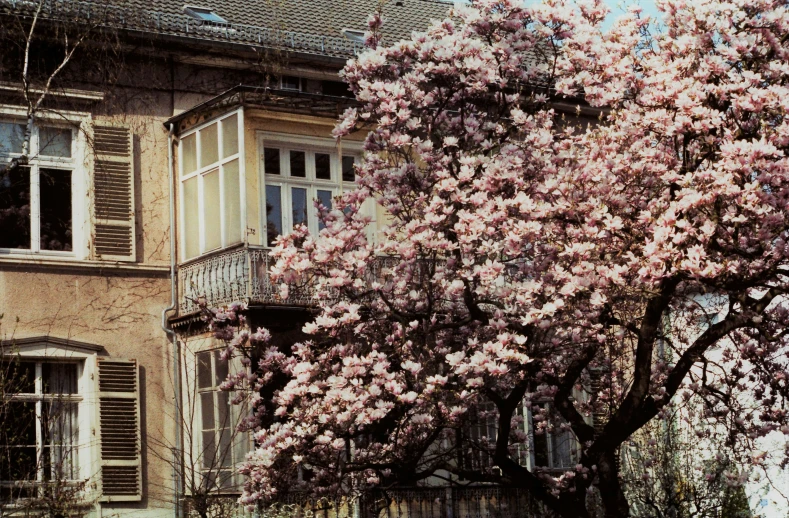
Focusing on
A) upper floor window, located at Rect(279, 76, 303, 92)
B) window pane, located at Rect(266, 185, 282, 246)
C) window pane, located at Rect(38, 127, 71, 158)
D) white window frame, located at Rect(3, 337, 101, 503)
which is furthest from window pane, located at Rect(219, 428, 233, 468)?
upper floor window, located at Rect(279, 76, 303, 92)

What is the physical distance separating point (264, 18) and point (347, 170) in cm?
332

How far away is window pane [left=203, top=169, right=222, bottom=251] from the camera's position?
62.6 feet

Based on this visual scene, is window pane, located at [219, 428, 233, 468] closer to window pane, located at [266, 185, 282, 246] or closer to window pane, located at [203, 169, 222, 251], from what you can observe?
window pane, located at [203, 169, 222, 251]

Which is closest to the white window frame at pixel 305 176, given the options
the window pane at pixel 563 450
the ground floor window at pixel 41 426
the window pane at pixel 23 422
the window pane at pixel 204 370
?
the window pane at pixel 204 370

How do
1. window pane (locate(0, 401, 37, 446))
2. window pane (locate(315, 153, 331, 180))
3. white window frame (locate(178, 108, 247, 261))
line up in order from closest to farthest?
window pane (locate(0, 401, 37, 446)) → white window frame (locate(178, 108, 247, 261)) → window pane (locate(315, 153, 331, 180))

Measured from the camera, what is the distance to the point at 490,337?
14305mm

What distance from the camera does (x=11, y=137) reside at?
61.1ft

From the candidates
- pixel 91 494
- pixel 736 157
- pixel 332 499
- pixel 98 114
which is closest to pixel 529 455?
pixel 332 499

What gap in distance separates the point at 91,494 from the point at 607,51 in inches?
369

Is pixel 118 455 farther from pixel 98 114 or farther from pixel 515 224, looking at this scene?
pixel 515 224

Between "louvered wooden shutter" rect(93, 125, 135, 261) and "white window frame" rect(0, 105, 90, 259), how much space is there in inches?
6.8

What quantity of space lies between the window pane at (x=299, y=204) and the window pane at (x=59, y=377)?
3.91 metres

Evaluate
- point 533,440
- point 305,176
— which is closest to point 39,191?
point 305,176

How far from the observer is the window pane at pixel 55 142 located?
62.2 feet
